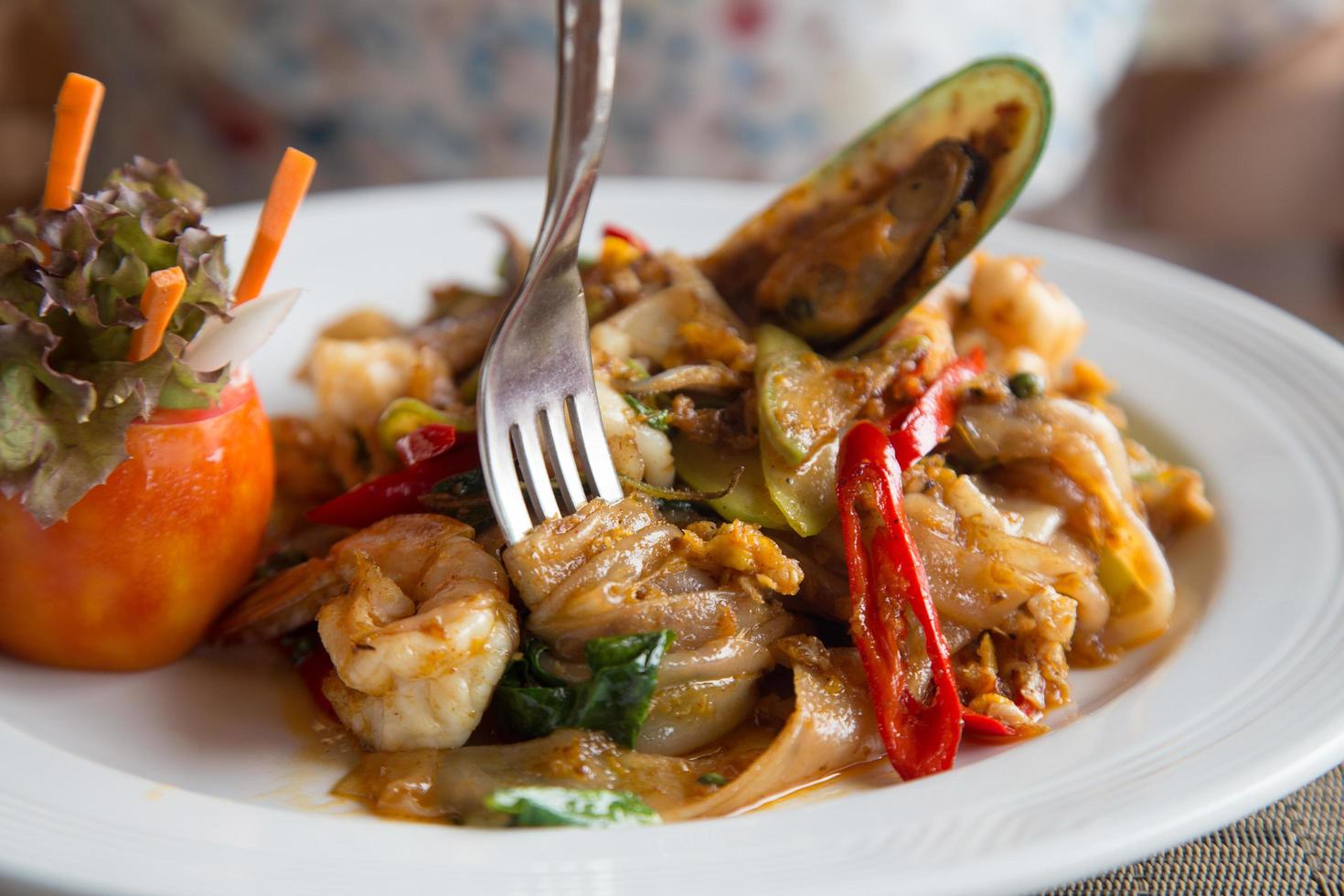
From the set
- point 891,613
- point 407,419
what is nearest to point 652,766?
point 891,613

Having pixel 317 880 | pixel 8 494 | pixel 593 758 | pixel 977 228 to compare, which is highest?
pixel 977 228

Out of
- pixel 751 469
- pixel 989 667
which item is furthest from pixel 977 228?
pixel 989 667

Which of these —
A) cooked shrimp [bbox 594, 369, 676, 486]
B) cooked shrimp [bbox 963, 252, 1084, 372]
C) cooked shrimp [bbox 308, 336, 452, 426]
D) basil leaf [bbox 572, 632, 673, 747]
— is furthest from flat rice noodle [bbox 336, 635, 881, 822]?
cooked shrimp [bbox 963, 252, 1084, 372]

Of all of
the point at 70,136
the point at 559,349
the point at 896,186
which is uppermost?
the point at 70,136

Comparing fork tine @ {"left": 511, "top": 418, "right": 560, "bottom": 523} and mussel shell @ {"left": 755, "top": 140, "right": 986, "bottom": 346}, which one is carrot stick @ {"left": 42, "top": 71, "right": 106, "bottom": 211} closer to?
fork tine @ {"left": 511, "top": 418, "right": 560, "bottom": 523}

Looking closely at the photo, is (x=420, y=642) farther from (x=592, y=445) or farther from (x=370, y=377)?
(x=370, y=377)

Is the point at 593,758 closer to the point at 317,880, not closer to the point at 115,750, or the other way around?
the point at 317,880
